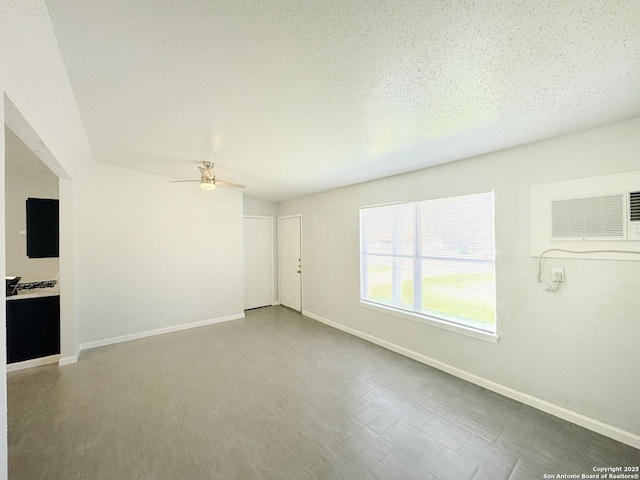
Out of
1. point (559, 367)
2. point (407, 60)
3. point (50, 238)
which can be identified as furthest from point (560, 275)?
point (50, 238)

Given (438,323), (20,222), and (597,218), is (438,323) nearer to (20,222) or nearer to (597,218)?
(597,218)

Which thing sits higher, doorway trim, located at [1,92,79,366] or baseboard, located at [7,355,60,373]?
doorway trim, located at [1,92,79,366]

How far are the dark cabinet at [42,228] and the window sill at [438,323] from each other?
4.54 metres

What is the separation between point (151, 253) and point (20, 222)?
197cm

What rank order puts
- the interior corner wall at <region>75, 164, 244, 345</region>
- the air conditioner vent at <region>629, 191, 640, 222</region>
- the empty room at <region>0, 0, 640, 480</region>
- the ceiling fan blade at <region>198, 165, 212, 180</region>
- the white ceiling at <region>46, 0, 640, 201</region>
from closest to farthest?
the white ceiling at <region>46, 0, 640, 201</region>
the empty room at <region>0, 0, 640, 480</region>
the air conditioner vent at <region>629, 191, 640, 222</region>
the ceiling fan blade at <region>198, 165, 212, 180</region>
the interior corner wall at <region>75, 164, 244, 345</region>

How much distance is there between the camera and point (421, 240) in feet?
10.4

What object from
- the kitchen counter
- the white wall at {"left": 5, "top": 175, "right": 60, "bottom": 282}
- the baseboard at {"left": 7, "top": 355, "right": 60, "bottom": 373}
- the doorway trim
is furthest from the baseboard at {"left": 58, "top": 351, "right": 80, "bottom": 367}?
the white wall at {"left": 5, "top": 175, "right": 60, "bottom": 282}

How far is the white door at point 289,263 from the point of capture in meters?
5.39

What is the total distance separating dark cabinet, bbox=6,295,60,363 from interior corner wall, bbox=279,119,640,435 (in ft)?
15.5

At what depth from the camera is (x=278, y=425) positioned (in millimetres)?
2051

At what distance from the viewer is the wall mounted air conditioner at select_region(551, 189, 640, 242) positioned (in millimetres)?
1792

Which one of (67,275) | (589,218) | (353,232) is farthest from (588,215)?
(67,275)

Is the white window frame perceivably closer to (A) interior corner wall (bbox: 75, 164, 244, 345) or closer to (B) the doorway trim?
(A) interior corner wall (bbox: 75, 164, 244, 345)

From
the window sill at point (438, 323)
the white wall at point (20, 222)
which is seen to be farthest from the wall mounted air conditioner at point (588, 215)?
the white wall at point (20, 222)
